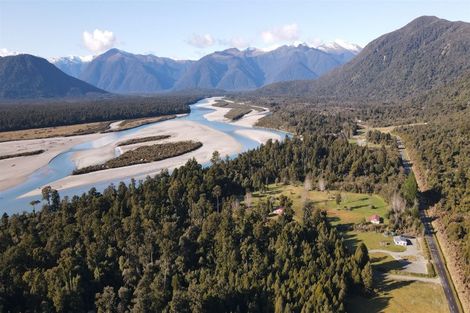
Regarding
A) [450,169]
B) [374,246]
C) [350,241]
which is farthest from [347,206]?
[450,169]

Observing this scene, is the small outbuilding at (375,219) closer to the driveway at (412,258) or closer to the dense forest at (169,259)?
the driveway at (412,258)

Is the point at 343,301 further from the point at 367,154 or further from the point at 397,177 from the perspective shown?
the point at 367,154

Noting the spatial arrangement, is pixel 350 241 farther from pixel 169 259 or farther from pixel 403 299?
pixel 169 259

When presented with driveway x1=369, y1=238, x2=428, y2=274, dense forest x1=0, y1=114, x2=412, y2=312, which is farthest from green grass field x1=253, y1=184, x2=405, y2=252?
dense forest x1=0, y1=114, x2=412, y2=312

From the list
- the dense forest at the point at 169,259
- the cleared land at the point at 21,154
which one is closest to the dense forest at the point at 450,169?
the dense forest at the point at 169,259

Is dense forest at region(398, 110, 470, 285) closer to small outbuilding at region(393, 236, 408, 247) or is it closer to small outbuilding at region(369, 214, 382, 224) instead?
small outbuilding at region(393, 236, 408, 247)

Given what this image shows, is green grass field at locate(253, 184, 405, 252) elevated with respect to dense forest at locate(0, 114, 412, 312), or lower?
lower
